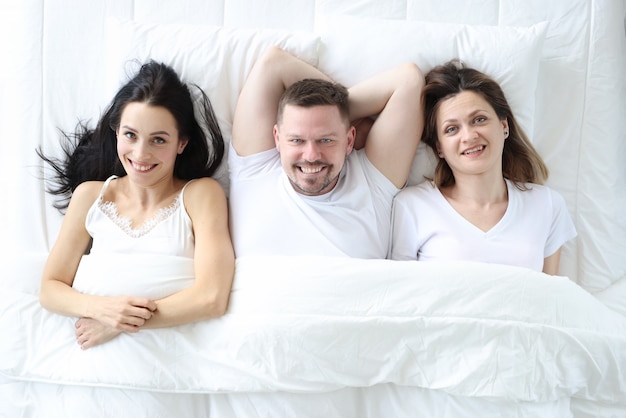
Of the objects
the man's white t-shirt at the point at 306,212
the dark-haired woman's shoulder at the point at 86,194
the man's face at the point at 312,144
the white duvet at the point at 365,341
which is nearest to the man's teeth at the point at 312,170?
the man's face at the point at 312,144

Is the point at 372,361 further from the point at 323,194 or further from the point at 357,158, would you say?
the point at 357,158

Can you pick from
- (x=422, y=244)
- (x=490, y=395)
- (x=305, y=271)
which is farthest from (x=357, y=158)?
A: (x=490, y=395)

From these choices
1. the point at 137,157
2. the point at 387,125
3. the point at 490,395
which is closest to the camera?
the point at 490,395

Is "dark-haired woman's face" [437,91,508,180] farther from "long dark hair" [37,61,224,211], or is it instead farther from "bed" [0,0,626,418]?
"long dark hair" [37,61,224,211]

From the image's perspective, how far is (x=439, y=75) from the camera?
162 centimetres

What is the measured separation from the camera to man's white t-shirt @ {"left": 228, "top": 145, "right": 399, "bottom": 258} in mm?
1536

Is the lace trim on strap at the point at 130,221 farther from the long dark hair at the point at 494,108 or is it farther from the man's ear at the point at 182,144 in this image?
the long dark hair at the point at 494,108

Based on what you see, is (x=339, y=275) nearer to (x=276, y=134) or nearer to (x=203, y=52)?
(x=276, y=134)

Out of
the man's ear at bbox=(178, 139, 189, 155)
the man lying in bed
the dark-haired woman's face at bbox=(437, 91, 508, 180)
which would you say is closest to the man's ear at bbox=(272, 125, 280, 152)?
the man lying in bed

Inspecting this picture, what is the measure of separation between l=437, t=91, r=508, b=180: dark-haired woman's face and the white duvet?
1.05 ft

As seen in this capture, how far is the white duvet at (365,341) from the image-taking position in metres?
1.34

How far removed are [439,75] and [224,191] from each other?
0.73 metres

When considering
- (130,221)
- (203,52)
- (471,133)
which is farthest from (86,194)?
(471,133)

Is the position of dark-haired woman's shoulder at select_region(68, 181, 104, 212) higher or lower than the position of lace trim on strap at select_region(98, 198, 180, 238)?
higher
